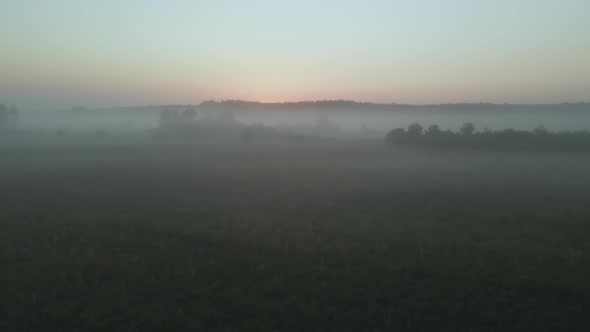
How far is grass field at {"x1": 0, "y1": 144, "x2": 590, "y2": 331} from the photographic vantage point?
7.91 metres

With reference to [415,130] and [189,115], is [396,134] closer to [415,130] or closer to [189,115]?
[415,130]

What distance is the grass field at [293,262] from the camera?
791 cm

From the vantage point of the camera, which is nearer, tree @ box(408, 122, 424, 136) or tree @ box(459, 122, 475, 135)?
tree @ box(459, 122, 475, 135)

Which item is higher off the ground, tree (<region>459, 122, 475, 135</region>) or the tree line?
tree (<region>459, 122, 475, 135</region>)

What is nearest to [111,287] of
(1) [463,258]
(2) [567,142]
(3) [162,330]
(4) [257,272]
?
(3) [162,330]

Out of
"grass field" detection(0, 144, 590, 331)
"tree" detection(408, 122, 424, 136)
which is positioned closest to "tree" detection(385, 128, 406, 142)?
"tree" detection(408, 122, 424, 136)

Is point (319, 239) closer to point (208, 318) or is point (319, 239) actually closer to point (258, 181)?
point (208, 318)

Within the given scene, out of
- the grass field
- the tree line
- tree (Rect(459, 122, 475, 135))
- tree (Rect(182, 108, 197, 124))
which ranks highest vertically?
tree (Rect(182, 108, 197, 124))

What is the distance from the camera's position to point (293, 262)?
10953mm

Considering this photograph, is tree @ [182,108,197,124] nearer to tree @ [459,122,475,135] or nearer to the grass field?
tree @ [459,122,475,135]

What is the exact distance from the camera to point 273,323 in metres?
7.70

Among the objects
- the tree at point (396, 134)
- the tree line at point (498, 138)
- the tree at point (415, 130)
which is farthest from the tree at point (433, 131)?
the tree at point (396, 134)

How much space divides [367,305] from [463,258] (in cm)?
418

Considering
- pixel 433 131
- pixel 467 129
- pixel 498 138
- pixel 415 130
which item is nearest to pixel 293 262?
pixel 498 138
